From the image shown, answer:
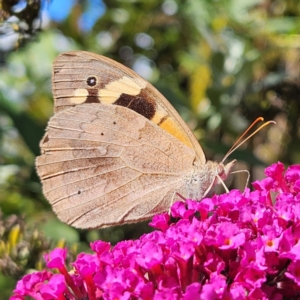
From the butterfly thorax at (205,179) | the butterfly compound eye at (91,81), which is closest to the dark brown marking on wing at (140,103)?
the butterfly compound eye at (91,81)

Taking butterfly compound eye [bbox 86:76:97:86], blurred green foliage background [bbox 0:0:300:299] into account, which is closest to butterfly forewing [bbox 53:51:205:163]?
butterfly compound eye [bbox 86:76:97:86]

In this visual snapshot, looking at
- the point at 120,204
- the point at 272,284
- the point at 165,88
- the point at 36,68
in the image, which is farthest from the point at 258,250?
the point at 36,68

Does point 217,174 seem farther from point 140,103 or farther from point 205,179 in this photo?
point 140,103

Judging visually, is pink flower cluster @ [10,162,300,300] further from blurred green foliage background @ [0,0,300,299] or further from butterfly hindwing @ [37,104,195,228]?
blurred green foliage background @ [0,0,300,299]

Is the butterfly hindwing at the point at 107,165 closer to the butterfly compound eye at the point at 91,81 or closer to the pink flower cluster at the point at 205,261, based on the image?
the butterfly compound eye at the point at 91,81

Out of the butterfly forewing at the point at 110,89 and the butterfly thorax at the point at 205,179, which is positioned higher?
the butterfly forewing at the point at 110,89

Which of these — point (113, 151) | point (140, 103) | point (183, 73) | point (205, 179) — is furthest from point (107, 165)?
point (183, 73)
